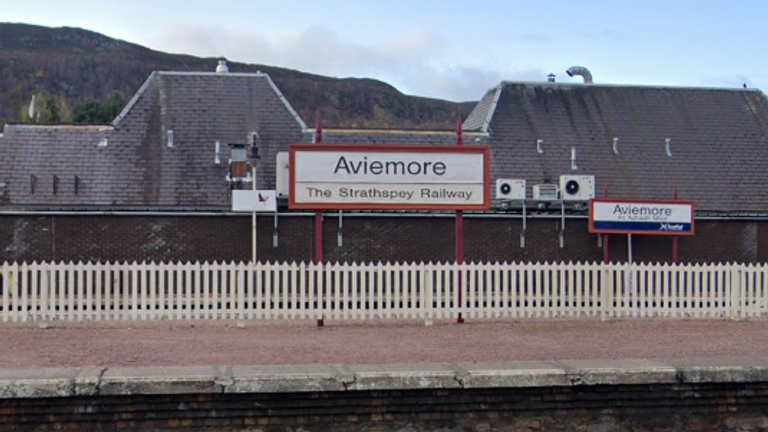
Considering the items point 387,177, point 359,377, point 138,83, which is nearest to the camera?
point 359,377

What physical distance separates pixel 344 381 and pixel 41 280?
865 cm

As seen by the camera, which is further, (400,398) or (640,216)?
(640,216)

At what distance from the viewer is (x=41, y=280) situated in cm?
1595

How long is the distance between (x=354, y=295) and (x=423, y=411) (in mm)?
6946

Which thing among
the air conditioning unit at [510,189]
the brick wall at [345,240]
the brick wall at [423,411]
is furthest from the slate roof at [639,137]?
the brick wall at [423,411]

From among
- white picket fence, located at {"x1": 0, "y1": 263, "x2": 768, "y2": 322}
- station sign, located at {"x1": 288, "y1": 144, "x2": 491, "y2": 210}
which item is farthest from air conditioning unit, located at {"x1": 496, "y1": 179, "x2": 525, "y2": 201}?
station sign, located at {"x1": 288, "y1": 144, "x2": 491, "y2": 210}

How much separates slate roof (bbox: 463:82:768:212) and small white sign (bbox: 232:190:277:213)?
7.45 meters

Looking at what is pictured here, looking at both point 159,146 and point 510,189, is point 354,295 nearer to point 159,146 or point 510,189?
point 510,189

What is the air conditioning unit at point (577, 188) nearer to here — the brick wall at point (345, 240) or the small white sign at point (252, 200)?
the brick wall at point (345, 240)

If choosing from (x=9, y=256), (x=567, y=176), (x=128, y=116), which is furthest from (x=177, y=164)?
(x=567, y=176)

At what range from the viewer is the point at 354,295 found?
16.2 metres

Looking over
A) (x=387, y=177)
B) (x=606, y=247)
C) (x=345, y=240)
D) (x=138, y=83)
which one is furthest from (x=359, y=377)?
(x=138, y=83)

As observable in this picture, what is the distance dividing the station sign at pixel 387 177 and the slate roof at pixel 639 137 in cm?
1226

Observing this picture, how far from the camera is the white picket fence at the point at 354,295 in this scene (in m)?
16.1
